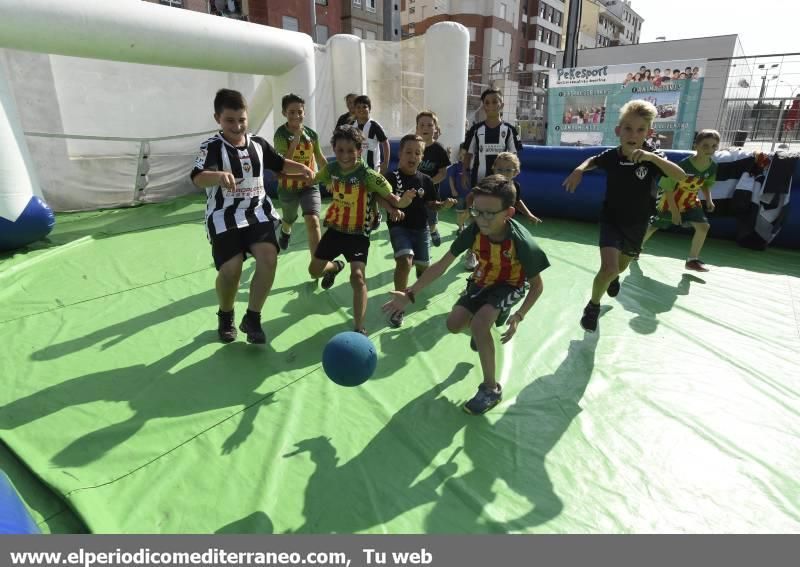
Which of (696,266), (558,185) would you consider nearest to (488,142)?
(558,185)

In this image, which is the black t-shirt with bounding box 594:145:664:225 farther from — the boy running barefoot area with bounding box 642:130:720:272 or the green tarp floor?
the boy running barefoot area with bounding box 642:130:720:272

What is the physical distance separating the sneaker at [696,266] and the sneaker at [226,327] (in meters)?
4.87

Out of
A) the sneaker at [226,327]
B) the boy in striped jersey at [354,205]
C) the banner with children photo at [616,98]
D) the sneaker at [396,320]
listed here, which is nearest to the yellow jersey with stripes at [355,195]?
the boy in striped jersey at [354,205]

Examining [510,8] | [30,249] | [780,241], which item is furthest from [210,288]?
[510,8]

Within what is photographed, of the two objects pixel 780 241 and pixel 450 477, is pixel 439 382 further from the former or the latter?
pixel 780 241

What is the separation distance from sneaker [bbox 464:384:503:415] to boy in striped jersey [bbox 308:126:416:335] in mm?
1185

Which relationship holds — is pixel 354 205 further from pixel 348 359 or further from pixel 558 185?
pixel 558 185

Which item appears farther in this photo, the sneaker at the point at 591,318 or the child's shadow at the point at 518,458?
the sneaker at the point at 591,318

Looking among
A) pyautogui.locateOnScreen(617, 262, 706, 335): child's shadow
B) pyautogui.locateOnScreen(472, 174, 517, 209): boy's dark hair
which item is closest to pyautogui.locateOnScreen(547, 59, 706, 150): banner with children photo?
pyautogui.locateOnScreen(617, 262, 706, 335): child's shadow

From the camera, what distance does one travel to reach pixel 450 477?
7.64ft

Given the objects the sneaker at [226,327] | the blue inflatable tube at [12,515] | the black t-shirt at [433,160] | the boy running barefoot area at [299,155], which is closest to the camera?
the blue inflatable tube at [12,515]

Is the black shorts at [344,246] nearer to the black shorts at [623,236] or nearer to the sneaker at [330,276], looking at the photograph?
the sneaker at [330,276]

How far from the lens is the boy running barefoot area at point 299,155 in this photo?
490 cm

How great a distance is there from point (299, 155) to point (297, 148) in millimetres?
74
